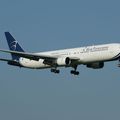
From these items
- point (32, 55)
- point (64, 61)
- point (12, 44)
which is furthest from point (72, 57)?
point (12, 44)

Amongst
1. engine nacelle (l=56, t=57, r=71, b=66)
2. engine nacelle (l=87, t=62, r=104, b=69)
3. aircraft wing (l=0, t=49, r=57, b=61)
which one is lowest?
engine nacelle (l=87, t=62, r=104, b=69)

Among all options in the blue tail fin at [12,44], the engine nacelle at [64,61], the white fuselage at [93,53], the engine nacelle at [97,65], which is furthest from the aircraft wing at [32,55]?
the blue tail fin at [12,44]

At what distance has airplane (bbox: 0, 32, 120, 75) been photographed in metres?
98.2

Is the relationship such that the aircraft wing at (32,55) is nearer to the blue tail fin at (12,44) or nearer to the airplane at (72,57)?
the airplane at (72,57)

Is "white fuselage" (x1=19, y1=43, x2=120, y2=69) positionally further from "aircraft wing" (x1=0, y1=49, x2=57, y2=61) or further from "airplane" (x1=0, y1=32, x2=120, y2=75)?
"aircraft wing" (x1=0, y1=49, x2=57, y2=61)

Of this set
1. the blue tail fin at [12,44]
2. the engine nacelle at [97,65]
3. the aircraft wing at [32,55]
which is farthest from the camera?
the blue tail fin at [12,44]

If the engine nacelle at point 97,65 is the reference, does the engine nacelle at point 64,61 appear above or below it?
above

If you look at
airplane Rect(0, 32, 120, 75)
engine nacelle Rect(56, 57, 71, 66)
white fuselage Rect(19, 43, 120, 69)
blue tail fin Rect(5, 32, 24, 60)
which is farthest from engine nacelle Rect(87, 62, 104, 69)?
blue tail fin Rect(5, 32, 24, 60)

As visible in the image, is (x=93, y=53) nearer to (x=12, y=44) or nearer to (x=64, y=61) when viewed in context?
(x=64, y=61)

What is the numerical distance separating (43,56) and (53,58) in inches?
60.1

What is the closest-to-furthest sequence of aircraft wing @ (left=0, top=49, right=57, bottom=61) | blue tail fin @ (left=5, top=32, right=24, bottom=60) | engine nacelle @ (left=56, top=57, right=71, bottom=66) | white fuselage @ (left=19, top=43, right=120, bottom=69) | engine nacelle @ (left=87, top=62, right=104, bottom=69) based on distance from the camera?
white fuselage @ (left=19, top=43, right=120, bottom=69), engine nacelle @ (left=56, top=57, right=71, bottom=66), engine nacelle @ (left=87, top=62, right=104, bottom=69), aircraft wing @ (left=0, top=49, right=57, bottom=61), blue tail fin @ (left=5, top=32, right=24, bottom=60)

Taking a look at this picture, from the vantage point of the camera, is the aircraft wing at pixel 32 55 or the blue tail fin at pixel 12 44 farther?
the blue tail fin at pixel 12 44

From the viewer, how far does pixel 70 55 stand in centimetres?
10206

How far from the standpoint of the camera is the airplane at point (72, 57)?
9825cm
